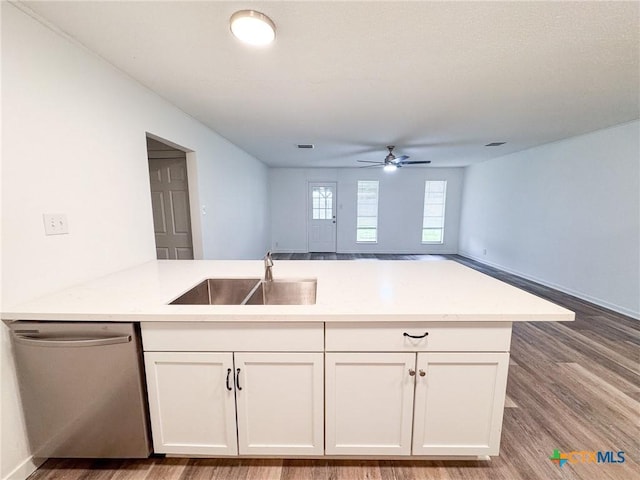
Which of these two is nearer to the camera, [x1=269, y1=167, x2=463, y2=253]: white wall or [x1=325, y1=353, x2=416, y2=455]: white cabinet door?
[x1=325, y1=353, x2=416, y2=455]: white cabinet door

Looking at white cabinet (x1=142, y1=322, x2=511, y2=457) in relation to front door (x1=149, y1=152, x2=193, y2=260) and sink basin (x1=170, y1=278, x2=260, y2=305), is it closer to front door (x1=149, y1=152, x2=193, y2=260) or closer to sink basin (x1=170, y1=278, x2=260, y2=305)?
sink basin (x1=170, y1=278, x2=260, y2=305)

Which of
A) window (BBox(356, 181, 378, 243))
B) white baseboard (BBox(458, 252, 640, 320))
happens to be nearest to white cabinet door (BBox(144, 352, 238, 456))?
white baseboard (BBox(458, 252, 640, 320))

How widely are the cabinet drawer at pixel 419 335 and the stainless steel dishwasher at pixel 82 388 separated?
981 millimetres

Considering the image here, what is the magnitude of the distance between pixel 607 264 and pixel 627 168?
1203 mm

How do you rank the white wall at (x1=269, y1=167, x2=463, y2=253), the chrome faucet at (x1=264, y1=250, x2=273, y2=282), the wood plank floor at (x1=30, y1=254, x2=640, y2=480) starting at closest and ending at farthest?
the wood plank floor at (x1=30, y1=254, x2=640, y2=480) → the chrome faucet at (x1=264, y1=250, x2=273, y2=282) → the white wall at (x1=269, y1=167, x2=463, y2=253)

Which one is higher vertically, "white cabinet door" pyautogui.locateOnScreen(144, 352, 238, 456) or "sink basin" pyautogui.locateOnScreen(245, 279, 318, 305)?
"sink basin" pyautogui.locateOnScreen(245, 279, 318, 305)

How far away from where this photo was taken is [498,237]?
212 inches

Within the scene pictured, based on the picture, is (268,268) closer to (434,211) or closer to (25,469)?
(25,469)

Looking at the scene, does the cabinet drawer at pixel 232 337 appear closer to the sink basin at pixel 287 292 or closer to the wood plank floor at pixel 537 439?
the sink basin at pixel 287 292

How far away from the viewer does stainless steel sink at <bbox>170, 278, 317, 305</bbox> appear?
1.74 m

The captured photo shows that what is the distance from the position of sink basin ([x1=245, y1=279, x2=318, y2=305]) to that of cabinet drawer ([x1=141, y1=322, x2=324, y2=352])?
0.52 m

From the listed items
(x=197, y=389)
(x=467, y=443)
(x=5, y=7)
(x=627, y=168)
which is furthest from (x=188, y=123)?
(x=627, y=168)

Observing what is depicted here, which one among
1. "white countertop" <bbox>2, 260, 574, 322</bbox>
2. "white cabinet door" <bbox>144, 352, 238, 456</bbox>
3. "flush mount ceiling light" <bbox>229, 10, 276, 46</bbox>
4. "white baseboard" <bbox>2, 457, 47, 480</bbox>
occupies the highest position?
"flush mount ceiling light" <bbox>229, 10, 276, 46</bbox>

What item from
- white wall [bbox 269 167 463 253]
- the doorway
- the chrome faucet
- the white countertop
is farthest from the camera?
white wall [bbox 269 167 463 253]
